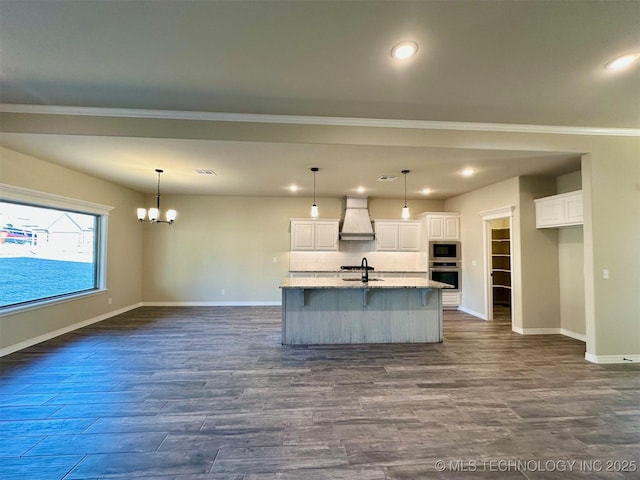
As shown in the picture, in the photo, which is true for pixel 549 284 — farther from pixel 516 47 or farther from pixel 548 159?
pixel 516 47

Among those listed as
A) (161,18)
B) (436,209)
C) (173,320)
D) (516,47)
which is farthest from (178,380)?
(436,209)

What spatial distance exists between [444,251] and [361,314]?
3.44m

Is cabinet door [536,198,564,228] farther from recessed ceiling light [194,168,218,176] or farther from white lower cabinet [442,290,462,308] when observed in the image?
recessed ceiling light [194,168,218,176]

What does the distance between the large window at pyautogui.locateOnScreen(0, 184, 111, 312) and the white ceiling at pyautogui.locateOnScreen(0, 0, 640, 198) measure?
1104 millimetres

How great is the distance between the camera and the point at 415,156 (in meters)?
3.78

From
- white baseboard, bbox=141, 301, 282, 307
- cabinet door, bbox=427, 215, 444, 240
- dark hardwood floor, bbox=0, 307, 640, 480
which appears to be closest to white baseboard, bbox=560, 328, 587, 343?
dark hardwood floor, bbox=0, 307, 640, 480

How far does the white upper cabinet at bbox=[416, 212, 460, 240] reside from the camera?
659 cm

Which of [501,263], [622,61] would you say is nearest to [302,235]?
[501,263]

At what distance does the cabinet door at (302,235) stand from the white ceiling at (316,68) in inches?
115

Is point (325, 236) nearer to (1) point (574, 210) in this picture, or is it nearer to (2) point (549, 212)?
(2) point (549, 212)

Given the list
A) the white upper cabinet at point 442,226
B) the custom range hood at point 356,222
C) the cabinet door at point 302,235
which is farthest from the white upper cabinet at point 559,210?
the cabinet door at point 302,235

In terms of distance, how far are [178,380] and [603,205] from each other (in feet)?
18.4

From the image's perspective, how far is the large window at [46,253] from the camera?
3859 millimetres

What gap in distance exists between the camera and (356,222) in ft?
22.5
